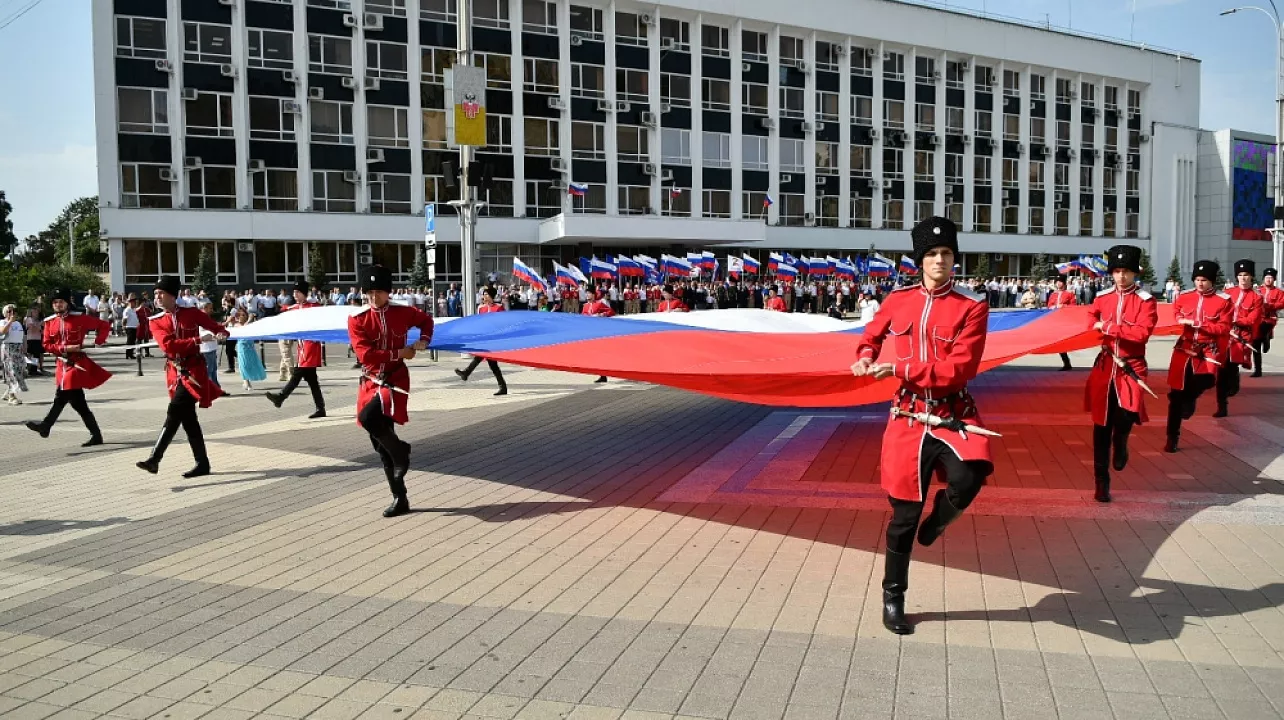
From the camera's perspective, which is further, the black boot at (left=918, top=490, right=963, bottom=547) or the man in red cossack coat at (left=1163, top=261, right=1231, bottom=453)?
the man in red cossack coat at (left=1163, top=261, right=1231, bottom=453)

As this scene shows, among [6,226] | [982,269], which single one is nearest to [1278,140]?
[982,269]

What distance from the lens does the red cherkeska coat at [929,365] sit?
4.89m

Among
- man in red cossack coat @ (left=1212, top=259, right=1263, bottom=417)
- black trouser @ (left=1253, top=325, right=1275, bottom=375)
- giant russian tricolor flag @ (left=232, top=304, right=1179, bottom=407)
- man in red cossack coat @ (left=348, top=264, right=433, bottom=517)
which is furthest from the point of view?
black trouser @ (left=1253, top=325, right=1275, bottom=375)

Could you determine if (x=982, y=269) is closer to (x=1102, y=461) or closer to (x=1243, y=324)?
(x=1243, y=324)

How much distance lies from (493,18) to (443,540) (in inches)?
1769

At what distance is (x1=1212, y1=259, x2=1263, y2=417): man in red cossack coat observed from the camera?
37.4 feet

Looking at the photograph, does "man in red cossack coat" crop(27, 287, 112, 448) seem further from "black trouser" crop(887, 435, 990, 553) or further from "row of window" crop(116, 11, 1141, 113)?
"row of window" crop(116, 11, 1141, 113)

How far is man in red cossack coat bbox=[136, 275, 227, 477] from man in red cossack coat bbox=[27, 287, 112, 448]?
228 cm

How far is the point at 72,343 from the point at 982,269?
5737 centimetres

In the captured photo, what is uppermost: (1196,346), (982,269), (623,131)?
(623,131)

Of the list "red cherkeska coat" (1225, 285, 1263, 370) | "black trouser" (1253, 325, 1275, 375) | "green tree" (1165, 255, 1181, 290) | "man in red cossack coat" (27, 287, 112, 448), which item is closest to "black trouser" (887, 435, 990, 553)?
"red cherkeska coat" (1225, 285, 1263, 370)

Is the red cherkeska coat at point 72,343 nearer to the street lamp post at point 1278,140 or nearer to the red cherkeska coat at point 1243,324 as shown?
the red cherkeska coat at point 1243,324

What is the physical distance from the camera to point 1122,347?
25.2 feet

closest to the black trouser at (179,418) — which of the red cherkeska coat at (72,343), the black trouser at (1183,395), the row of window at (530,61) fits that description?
the red cherkeska coat at (72,343)
